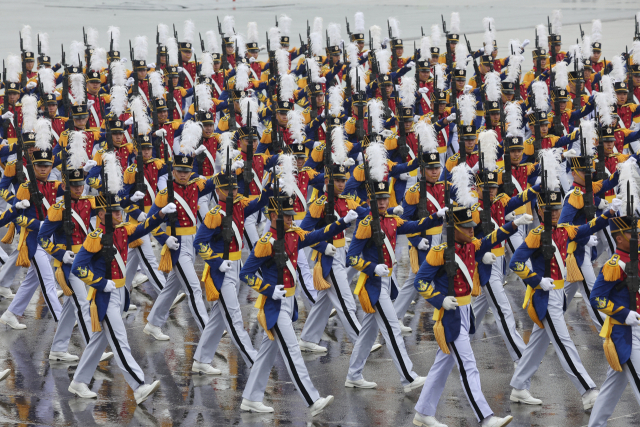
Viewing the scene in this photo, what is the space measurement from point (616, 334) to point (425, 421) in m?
1.36

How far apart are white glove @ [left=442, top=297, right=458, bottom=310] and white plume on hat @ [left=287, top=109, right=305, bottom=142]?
15.2 feet

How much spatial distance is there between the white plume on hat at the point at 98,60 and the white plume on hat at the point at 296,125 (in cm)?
550

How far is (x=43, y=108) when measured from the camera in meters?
13.3

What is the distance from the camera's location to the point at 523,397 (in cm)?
690

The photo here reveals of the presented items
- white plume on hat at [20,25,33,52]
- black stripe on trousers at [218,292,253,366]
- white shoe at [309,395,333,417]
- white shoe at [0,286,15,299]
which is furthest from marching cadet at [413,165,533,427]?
white plume on hat at [20,25,33,52]

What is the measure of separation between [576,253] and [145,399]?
3.58m

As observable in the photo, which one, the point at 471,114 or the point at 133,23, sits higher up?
the point at 133,23

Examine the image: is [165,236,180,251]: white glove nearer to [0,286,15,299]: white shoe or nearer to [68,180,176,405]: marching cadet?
[68,180,176,405]: marching cadet

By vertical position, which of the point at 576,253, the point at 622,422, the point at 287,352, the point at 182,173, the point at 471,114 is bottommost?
the point at 622,422

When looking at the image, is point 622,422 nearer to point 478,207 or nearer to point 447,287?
point 447,287

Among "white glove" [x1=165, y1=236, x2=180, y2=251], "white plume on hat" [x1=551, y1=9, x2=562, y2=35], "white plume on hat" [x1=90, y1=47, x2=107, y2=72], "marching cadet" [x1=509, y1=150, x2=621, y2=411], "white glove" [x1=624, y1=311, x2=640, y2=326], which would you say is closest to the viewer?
"white glove" [x1=624, y1=311, x2=640, y2=326]

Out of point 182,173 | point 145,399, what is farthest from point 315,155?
point 145,399

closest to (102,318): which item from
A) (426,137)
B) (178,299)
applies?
(178,299)

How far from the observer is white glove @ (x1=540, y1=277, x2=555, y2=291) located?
6.82 m
